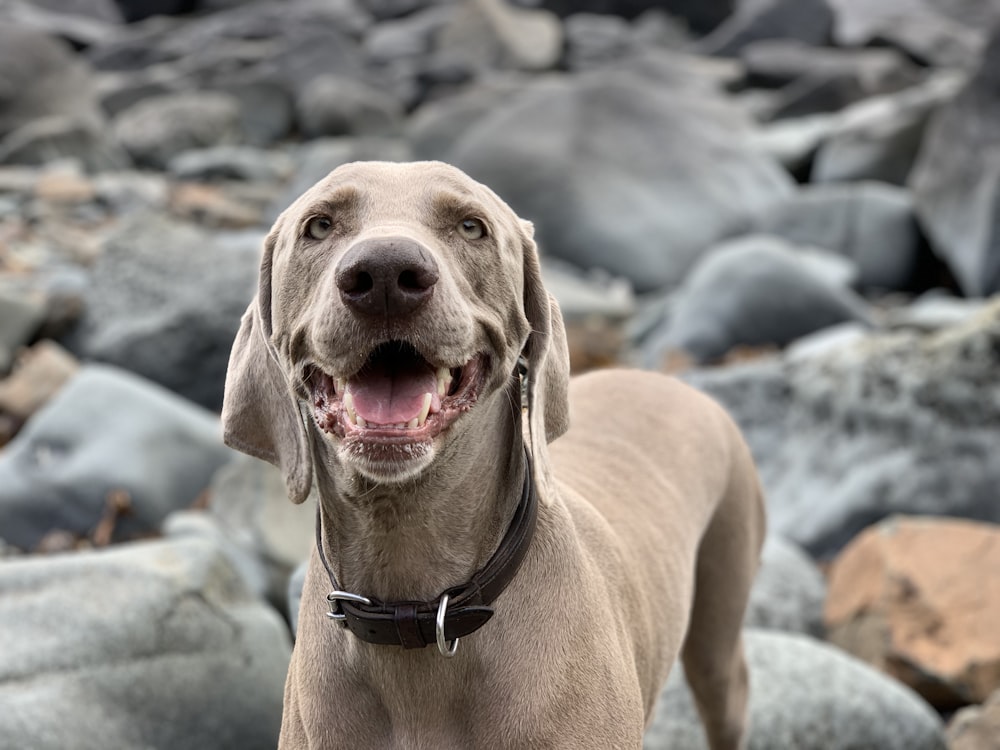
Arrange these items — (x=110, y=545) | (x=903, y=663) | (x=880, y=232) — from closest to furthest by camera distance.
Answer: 1. (x=903, y=663)
2. (x=110, y=545)
3. (x=880, y=232)

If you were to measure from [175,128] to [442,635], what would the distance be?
19045 mm

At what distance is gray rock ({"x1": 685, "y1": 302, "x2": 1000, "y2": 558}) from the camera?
250 inches

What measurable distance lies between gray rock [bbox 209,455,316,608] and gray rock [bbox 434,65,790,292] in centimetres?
818

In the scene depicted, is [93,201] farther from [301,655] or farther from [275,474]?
[301,655]

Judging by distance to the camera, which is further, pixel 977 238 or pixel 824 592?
pixel 977 238

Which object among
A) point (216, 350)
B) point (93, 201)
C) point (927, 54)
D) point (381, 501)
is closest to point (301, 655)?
point (381, 501)

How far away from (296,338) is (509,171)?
39.6 feet

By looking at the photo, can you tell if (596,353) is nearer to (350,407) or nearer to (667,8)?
(350,407)

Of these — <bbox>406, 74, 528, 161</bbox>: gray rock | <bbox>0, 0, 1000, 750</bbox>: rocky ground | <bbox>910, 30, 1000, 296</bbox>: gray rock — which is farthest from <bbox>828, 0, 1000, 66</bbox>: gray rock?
→ <bbox>910, 30, 1000, 296</bbox>: gray rock

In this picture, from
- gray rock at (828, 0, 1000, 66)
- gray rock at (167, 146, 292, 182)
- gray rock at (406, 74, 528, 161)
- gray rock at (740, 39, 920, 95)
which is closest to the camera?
gray rock at (406, 74, 528, 161)

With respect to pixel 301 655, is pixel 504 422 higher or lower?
higher

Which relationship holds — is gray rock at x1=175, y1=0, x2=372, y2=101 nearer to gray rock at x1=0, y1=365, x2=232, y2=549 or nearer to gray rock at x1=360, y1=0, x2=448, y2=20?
gray rock at x1=360, y1=0, x2=448, y2=20

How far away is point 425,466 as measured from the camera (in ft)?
7.86

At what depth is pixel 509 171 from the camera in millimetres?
14367
